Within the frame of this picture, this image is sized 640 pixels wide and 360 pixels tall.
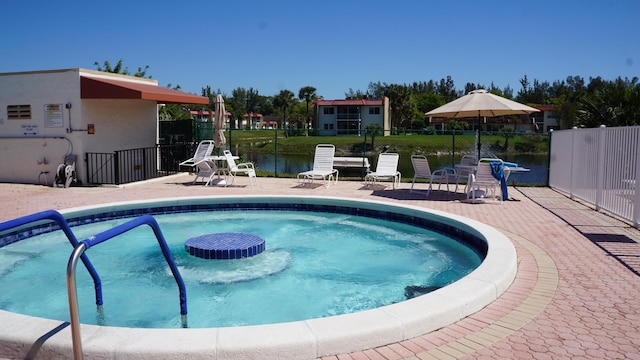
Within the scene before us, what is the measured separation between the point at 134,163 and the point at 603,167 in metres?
12.0

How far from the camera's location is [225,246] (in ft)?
20.9

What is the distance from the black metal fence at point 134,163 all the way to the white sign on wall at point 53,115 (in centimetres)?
112

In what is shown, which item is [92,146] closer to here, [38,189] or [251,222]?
[38,189]

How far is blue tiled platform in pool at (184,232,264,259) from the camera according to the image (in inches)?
246

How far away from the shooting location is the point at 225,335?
3.00m

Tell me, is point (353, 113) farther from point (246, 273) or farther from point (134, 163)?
point (246, 273)

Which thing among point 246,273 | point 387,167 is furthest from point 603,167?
point 246,273

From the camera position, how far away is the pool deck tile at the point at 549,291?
3.12m

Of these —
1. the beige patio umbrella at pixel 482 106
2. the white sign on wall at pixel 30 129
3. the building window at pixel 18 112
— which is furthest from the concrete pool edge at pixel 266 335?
the building window at pixel 18 112

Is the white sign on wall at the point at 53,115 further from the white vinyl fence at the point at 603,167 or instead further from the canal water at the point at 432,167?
the white vinyl fence at the point at 603,167

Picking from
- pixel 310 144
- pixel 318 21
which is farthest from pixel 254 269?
pixel 310 144

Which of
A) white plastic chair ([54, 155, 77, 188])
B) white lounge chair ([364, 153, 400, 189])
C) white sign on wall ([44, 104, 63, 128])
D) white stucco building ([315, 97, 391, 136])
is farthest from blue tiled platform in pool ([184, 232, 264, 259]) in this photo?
white stucco building ([315, 97, 391, 136])

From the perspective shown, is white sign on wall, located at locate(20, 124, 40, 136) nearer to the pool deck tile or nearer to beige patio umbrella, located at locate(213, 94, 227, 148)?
the pool deck tile

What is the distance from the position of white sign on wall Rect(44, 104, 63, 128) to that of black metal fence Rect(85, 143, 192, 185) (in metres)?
1.12
